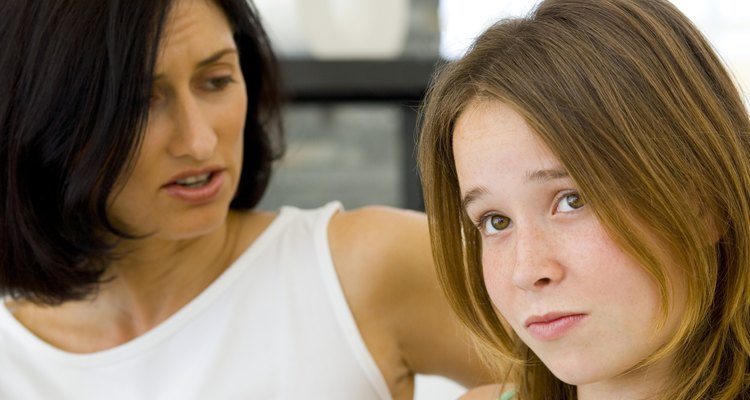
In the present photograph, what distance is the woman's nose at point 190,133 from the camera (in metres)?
1.38

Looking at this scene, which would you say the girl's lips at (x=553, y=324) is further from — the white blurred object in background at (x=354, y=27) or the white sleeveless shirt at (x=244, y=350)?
the white blurred object in background at (x=354, y=27)

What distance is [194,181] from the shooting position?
56.6 inches

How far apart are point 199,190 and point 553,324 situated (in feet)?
2.01

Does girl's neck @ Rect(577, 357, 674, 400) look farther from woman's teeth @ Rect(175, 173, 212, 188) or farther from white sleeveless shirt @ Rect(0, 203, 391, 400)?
woman's teeth @ Rect(175, 173, 212, 188)

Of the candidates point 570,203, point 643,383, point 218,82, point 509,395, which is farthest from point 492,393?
point 218,82

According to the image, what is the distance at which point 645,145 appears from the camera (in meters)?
0.94

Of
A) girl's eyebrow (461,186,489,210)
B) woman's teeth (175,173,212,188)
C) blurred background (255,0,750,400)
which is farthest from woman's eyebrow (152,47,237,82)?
blurred background (255,0,750,400)

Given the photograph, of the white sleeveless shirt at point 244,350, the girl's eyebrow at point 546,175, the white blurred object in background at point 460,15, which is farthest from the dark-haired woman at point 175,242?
the white blurred object in background at point 460,15

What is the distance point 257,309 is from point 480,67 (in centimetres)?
64

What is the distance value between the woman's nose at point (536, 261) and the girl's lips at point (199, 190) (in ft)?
1.90

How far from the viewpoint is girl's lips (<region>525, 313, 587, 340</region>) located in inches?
38.1

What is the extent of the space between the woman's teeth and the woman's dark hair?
0.26 ft

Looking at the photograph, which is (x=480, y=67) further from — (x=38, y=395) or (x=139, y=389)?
(x=38, y=395)

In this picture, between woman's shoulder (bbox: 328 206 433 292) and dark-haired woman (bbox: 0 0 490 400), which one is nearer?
dark-haired woman (bbox: 0 0 490 400)
